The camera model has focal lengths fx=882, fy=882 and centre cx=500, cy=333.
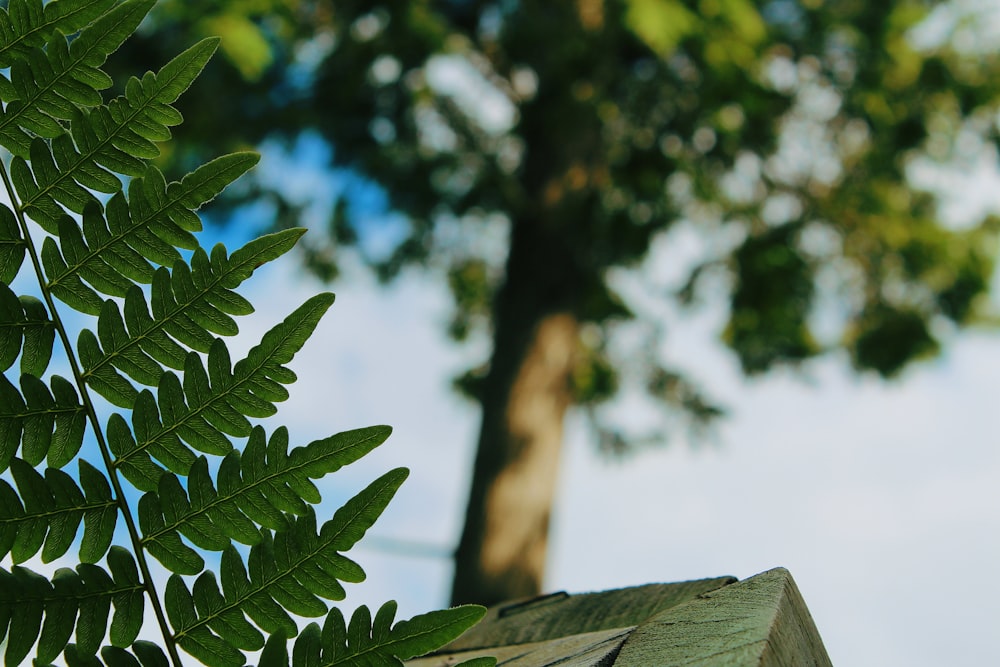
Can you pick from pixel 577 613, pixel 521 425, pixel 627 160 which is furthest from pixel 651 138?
pixel 577 613

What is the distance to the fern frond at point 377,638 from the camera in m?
0.45

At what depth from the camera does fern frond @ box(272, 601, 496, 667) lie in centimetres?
45

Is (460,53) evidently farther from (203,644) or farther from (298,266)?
(203,644)

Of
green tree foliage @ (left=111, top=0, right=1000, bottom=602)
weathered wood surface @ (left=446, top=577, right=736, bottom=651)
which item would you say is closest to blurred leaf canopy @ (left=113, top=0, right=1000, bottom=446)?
green tree foliage @ (left=111, top=0, right=1000, bottom=602)

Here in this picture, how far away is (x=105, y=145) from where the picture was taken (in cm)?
49

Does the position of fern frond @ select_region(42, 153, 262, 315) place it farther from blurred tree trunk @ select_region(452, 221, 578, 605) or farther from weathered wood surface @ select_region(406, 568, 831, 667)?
blurred tree trunk @ select_region(452, 221, 578, 605)

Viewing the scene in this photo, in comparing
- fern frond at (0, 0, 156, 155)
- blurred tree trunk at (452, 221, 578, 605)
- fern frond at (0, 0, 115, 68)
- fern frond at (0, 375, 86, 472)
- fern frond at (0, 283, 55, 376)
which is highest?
blurred tree trunk at (452, 221, 578, 605)

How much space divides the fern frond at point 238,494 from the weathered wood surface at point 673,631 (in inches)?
8.1

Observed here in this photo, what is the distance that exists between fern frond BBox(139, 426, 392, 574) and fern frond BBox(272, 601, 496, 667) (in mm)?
62

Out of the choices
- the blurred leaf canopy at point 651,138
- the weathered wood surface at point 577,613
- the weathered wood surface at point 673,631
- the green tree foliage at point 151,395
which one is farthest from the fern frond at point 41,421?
the blurred leaf canopy at point 651,138

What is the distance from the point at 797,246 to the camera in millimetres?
6055

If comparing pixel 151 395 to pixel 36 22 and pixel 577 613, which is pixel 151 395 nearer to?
pixel 36 22

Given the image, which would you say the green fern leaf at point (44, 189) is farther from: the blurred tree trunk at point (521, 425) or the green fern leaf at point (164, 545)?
the blurred tree trunk at point (521, 425)

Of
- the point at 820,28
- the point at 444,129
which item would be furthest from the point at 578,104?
the point at 820,28
